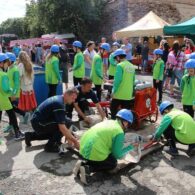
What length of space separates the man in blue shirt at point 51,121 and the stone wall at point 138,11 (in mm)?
20205

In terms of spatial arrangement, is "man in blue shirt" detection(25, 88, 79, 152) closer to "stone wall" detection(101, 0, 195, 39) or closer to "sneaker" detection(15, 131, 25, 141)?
"sneaker" detection(15, 131, 25, 141)

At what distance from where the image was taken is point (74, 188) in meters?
4.37

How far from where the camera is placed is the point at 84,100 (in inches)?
272

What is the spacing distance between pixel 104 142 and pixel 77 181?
700 mm

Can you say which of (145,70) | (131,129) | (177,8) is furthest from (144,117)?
(177,8)

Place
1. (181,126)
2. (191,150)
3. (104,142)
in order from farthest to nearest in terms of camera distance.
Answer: (191,150) → (181,126) → (104,142)

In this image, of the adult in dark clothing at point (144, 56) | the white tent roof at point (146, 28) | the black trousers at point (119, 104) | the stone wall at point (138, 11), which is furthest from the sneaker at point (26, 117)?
the stone wall at point (138, 11)

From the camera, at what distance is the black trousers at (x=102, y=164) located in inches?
176

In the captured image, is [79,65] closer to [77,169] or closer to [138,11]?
[77,169]

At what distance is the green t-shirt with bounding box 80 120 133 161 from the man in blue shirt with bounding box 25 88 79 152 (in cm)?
90

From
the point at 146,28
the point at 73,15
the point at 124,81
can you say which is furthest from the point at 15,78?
the point at 73,15

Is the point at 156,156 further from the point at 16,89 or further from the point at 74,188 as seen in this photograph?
the point at 16,89

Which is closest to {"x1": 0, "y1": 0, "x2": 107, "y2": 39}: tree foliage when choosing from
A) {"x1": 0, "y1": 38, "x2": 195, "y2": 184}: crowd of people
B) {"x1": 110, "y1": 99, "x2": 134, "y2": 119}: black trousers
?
{"x1": 0, "y1": 38, "x2": 195, "y2": 184}: crowd of people

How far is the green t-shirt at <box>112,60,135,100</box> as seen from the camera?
20.2 feet
